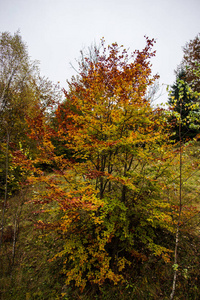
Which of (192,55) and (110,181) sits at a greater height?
(192,55)

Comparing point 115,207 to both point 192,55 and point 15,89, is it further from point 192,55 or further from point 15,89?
point 192,55

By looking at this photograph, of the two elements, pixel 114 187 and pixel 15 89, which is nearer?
pixel 114 187

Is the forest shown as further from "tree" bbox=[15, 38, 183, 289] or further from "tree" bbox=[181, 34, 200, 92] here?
"tree" bbox=[181, 34, 200, 92]

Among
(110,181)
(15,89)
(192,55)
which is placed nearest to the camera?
(110,181)

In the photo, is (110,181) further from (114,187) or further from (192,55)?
(192,55)

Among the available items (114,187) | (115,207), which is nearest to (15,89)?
(114,187)

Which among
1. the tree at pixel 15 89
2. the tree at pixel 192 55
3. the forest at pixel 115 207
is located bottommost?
the forest at pixel 115 207

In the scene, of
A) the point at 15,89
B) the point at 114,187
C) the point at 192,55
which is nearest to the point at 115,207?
the point at 114,187

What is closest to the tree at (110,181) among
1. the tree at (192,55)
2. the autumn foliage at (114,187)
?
the autumn foliage at (114,187)

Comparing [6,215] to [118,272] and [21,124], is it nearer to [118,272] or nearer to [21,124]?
[21,124]

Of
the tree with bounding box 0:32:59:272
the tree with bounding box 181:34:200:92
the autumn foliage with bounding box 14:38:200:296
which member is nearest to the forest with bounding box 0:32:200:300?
the autumn foliage with bounding box 14:38:200:296

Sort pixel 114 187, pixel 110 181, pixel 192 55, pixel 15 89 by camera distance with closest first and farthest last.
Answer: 1. pixel 110 181
2. pixel 114 187
3. pixel 15 89
4. pixel 192 55

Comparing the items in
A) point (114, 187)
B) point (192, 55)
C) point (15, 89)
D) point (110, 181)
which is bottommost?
point (114, 187)

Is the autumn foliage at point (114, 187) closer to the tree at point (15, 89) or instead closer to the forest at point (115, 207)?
the forest at point (115, 207)
